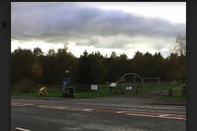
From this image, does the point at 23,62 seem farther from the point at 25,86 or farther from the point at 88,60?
the point at 25,86

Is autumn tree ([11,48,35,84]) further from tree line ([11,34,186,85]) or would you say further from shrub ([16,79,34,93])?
shrub ([16,79,34,93])

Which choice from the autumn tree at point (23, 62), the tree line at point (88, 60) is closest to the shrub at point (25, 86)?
the tree line at point (88, 60)

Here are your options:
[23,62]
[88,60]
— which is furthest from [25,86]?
[23,62]

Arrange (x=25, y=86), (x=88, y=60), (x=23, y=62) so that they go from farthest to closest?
(x=23, y=62)
(x=88, y=60)
(x=25, y=86)

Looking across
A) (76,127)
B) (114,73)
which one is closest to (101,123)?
(76,127)

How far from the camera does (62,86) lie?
3581 cm

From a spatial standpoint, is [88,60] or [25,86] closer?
[25,86]

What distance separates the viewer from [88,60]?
42906 mm

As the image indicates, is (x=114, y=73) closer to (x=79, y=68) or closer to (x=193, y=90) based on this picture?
(x=79, y=68)

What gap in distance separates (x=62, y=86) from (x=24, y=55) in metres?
17.6

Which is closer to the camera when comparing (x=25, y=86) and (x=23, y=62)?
(x=25, y=86)

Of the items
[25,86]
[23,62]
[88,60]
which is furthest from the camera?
[23,62]

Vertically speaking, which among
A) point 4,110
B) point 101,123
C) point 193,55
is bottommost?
point 101,123

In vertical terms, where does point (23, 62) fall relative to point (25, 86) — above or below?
above
